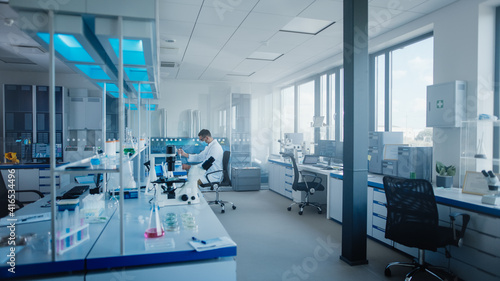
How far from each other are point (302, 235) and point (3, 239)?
126 inches

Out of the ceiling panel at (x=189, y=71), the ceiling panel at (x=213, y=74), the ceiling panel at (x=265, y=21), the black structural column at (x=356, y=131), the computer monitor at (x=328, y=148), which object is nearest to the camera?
the black structural column at (x=356, y=131)

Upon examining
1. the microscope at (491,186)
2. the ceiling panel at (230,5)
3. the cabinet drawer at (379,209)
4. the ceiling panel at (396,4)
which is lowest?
the cabinet drawer at (379,209)

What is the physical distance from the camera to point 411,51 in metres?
4.43

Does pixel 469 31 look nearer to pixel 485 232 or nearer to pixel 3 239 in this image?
pixel 485 232

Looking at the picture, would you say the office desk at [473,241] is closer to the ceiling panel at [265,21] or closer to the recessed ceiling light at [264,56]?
the ceiling panel at [265,21]

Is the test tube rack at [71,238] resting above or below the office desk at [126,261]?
above

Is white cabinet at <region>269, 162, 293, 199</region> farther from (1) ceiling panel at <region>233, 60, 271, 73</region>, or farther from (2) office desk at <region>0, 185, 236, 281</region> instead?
(2) office desk at <region>0, 185, 236, 281</region>

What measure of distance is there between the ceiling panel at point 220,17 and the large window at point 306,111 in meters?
3.55

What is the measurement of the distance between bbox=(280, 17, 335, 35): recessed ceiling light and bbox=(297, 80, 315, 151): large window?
2.84m

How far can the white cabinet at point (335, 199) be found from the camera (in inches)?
178

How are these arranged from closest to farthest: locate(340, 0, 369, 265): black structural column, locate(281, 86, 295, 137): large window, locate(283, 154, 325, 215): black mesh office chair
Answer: locate(340, 0, 369, 265): black structural column → locate(283, 154, 325, 215): black mesh office chair → locate(281, 86, 295, 137): large window

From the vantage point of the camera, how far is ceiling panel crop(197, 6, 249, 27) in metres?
3.58

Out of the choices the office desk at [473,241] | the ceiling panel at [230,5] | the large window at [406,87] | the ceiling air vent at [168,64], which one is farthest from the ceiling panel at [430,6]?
the ceiling air vent at [168,64]

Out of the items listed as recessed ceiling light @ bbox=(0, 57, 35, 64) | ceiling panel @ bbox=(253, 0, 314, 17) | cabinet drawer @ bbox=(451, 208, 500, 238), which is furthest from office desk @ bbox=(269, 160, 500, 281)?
recessed ceiling light @ bbox=(0, 57, 35, 64)
